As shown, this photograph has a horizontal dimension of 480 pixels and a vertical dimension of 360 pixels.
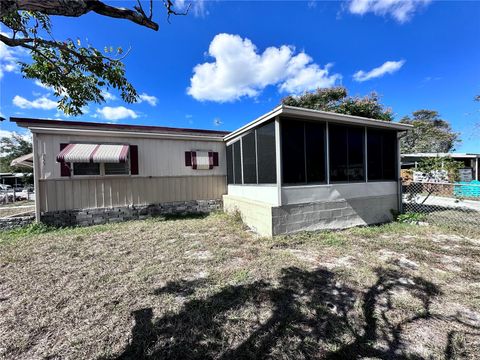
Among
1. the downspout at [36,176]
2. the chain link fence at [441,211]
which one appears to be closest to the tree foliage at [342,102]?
the chain link fence at [441,211]

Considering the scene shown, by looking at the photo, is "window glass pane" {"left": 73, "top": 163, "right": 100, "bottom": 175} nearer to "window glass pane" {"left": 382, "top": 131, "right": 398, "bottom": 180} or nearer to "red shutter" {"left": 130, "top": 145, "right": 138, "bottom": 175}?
"red shutter" {"left": 130, "top": 145, "right": 138, "bottom": 175}

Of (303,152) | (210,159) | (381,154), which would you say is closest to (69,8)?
(303,152)

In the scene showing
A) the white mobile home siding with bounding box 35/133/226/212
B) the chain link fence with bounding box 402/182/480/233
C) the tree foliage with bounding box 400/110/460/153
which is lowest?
the chain link fence with bounding box 402/182/480/233

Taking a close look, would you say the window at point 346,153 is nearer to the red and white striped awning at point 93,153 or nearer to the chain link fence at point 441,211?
the chain link fence at point 441,211

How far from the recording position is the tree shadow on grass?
1.80 m

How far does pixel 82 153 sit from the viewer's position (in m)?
5.96

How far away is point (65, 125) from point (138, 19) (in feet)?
19.8

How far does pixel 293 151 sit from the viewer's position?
4961 mm

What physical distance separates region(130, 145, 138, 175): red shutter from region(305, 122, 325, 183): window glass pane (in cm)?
518

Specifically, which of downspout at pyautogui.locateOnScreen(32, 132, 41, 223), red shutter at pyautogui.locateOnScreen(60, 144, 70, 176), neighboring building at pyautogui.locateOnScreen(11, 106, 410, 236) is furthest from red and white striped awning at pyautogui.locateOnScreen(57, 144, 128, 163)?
downspout at pyautogui.locateOnScreen(32, 132, 41, 223)

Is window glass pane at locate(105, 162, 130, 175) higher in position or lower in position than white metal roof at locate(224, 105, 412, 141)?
lower

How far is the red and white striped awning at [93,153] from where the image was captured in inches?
228

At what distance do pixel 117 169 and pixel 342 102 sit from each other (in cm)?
1404

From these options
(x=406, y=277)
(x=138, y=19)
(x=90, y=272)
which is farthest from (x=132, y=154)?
(x=406, y=277)
